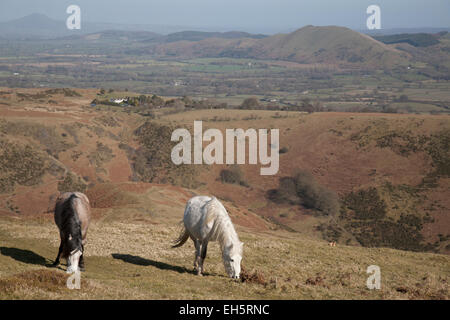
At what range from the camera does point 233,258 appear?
1619 cm

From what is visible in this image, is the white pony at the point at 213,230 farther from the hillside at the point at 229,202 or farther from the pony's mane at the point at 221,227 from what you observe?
the hillside at the point at 229,202

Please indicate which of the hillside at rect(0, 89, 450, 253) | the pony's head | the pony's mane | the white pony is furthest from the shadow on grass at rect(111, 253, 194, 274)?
the hillside at rect(0, 89, 450, 253)

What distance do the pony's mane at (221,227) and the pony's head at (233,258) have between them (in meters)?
0.14

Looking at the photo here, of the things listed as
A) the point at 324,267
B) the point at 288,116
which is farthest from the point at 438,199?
the point at 324,267

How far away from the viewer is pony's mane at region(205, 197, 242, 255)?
16.4 meters

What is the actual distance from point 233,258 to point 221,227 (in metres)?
1.21

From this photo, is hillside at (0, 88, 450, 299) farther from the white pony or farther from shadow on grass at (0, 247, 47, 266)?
the white pony

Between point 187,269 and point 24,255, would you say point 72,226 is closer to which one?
point 24,255

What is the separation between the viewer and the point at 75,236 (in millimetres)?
15711

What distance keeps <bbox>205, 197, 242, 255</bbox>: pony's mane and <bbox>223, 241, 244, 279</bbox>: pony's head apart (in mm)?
140

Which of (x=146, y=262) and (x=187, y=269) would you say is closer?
(x=187, y=269)

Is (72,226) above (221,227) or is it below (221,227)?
above

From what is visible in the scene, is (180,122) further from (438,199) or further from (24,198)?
(438,199)

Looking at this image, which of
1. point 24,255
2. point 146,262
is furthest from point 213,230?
point 24,255
